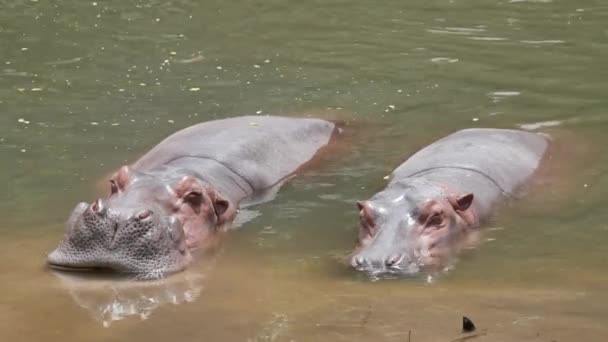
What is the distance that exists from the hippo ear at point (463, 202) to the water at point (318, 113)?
24cm

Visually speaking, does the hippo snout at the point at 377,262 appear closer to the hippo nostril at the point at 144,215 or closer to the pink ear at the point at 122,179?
the hippo nostril at the point at 144,215

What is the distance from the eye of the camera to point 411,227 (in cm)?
729

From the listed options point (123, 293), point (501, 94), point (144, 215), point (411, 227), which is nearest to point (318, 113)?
point (501, 94)

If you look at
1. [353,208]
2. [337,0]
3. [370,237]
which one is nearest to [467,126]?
[353,208]

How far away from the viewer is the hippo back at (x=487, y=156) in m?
8.41

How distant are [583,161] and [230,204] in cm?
259

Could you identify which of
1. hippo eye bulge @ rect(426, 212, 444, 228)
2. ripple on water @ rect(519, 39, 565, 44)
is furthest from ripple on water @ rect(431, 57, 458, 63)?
hippo eye bulge @ rect(426, 212, 444, 228)

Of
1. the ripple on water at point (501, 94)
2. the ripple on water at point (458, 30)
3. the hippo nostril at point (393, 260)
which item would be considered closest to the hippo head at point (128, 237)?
the hippo nostril at point (393, 260)

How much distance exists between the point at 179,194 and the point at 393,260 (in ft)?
4.50

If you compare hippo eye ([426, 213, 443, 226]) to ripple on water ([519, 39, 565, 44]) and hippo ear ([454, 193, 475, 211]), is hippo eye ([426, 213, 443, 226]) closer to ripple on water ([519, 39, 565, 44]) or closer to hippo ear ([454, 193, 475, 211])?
hippo ear ([454, 193, 475, 211])

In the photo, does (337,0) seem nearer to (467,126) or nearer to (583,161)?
(467,126)

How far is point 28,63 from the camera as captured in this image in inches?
480

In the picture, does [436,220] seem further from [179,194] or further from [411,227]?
[179,194]

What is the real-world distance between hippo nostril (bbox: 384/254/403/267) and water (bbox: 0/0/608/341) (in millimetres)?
203
